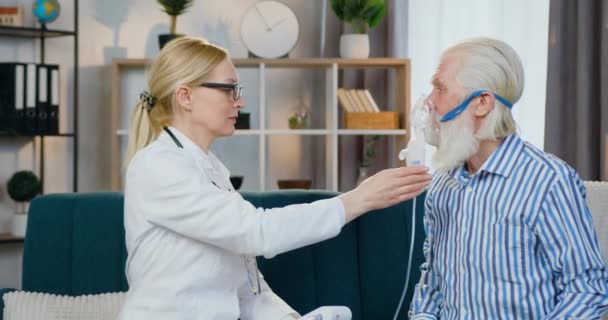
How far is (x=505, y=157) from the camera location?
1881 millimetres

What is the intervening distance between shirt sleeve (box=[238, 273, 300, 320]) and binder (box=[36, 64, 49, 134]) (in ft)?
8.80

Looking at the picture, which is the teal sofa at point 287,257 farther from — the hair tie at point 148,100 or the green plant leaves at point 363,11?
the green plant leaves at point 363,11

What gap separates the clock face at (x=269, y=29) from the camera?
483 cm

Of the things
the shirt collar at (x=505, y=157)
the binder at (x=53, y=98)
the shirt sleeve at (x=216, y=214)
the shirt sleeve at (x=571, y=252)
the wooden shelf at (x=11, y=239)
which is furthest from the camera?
the binder at (x=53, y=98)

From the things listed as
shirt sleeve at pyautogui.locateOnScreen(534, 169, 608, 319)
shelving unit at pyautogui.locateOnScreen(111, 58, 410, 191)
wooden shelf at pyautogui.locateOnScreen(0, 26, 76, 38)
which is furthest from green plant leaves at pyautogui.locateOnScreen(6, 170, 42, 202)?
shirt sleeve at pyautogui.locateOnScreen(534, 169, 608, 319)

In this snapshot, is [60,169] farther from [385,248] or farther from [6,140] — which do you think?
[385,248]

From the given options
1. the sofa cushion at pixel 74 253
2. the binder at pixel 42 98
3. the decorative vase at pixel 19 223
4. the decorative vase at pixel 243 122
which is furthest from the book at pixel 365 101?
the sofa cushion at pixel 74 253

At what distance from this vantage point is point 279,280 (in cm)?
260

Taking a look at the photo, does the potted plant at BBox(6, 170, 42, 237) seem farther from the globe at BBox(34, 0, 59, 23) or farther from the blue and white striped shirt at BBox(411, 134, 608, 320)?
the blue and white striped shirt at BBox(411, 134, 608, 320)

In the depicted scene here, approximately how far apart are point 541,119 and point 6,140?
9.08ft

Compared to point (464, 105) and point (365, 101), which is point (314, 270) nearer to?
point (464, 105)

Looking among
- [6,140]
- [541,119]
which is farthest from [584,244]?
[6,140]

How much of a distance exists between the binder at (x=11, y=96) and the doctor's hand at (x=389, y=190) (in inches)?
114

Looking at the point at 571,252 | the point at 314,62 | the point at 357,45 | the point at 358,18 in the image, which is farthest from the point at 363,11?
the point at 571,252
